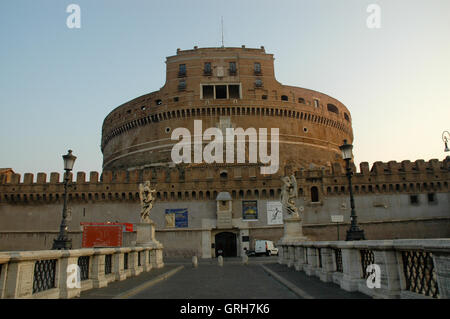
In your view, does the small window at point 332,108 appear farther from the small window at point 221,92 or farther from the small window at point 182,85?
the small window at point 182,85

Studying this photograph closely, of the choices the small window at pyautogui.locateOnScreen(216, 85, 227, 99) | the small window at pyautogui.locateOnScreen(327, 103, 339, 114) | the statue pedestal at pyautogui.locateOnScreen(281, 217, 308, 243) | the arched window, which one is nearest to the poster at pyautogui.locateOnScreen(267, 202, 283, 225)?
the arched window

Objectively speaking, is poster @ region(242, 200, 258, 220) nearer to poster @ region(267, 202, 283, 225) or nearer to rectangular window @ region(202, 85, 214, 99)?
poster @ region(267, 202, 283, 225)

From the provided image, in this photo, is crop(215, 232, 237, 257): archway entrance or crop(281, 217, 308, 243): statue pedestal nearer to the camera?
crop(281, 217, 308, 243): statue pedestal

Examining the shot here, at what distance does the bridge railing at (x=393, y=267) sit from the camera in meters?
4.28

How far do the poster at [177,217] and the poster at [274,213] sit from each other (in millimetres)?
7442

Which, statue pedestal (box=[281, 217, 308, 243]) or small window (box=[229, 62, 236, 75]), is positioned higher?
small window (box=[229, 62, 236, 75])

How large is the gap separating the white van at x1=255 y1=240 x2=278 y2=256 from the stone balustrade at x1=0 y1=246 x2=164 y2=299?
19801 millimetres

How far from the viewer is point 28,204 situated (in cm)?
3431

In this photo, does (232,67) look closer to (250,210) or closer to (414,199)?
(250,210)

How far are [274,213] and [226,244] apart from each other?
16.8 ft

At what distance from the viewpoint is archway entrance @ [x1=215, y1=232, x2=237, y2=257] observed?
32875 millimetres

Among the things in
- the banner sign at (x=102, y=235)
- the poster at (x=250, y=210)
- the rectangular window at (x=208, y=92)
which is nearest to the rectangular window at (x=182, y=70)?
the rectangular window at (x=208, y=92)

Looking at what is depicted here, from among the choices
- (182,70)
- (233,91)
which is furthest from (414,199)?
(182,70)
